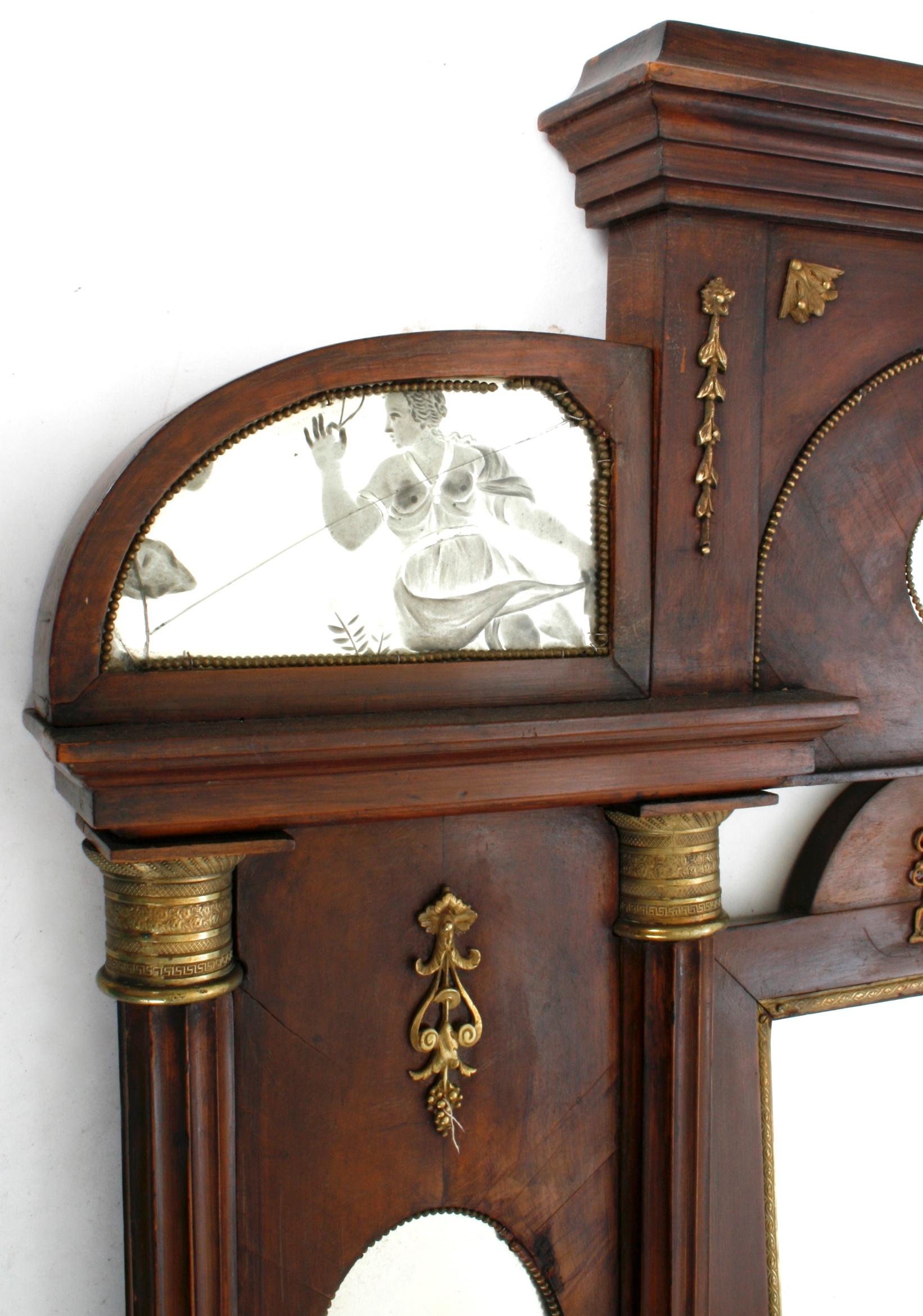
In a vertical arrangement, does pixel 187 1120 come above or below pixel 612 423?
below

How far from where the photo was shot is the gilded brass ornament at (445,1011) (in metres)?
1.01

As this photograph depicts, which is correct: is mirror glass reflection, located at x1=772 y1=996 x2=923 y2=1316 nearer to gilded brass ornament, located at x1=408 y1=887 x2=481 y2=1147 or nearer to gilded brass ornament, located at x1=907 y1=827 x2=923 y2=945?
gilded brass ornament, located at x1=907 y1=827 x2=923 y2=945

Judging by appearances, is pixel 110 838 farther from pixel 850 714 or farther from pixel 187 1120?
pixel 850 714

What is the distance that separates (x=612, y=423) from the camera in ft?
3.31

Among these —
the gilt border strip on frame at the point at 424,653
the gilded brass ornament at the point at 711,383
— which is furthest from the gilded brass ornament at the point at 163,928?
the gilded brass ornament at the point at 711,383

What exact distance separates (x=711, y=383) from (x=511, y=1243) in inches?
29.6

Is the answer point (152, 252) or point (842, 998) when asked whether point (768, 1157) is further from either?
point (152, 252)

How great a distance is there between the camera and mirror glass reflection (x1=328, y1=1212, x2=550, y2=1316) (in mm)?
1026

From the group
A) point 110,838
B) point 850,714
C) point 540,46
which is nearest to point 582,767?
point 850,714

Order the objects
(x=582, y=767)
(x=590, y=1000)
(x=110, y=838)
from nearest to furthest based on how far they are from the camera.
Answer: (x=110, y=838) → (x=582, y=767) → (x=590, y=1000)

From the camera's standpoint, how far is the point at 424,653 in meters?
0.96

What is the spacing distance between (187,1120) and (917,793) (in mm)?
757

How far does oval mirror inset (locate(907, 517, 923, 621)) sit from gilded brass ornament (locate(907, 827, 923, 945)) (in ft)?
0.75

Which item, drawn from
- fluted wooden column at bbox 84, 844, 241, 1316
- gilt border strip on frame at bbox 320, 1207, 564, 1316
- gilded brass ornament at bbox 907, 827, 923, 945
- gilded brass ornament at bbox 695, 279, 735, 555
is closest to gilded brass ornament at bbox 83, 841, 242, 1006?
fluted wooden column at bbox 84, 844, 241, 1316
